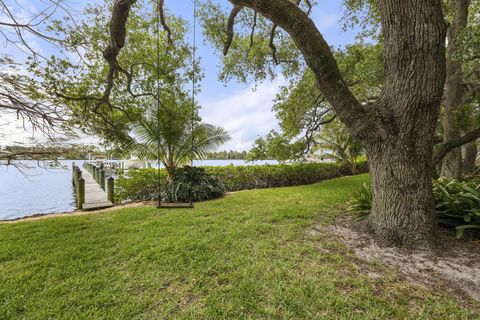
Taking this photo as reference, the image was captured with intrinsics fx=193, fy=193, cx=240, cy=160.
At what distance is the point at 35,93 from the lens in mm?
2918

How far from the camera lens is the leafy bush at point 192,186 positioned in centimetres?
580

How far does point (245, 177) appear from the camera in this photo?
8383 mm

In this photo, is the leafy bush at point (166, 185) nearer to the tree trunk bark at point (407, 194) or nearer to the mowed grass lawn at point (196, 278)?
the mowed grass lawn at point (196, 278)

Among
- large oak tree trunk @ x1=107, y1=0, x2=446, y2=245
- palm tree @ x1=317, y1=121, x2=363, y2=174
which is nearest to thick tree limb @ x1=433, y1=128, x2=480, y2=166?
large oak tree trunk @ x1=107, y1=0, x2=446, y2=245

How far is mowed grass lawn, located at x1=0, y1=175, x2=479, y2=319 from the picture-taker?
5.26 ft

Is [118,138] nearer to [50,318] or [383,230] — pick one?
[50,318]

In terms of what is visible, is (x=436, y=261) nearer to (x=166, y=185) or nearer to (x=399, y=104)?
(x=399, y=104)

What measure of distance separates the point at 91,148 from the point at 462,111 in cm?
825

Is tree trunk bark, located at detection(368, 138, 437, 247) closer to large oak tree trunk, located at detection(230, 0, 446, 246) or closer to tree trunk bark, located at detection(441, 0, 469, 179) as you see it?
large oak tree trunk, located at detection(230, 0, 446, 246)

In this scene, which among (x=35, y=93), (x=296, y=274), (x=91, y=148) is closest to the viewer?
(x=296, y=274)

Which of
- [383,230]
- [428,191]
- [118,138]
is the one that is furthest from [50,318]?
[118,138]

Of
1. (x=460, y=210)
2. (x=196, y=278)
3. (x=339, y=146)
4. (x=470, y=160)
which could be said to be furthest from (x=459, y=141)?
(x=339, y=146)

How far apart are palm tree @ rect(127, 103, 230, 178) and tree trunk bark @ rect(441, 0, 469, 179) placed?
6.67 metres

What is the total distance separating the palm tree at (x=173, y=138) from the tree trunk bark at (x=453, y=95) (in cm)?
667
